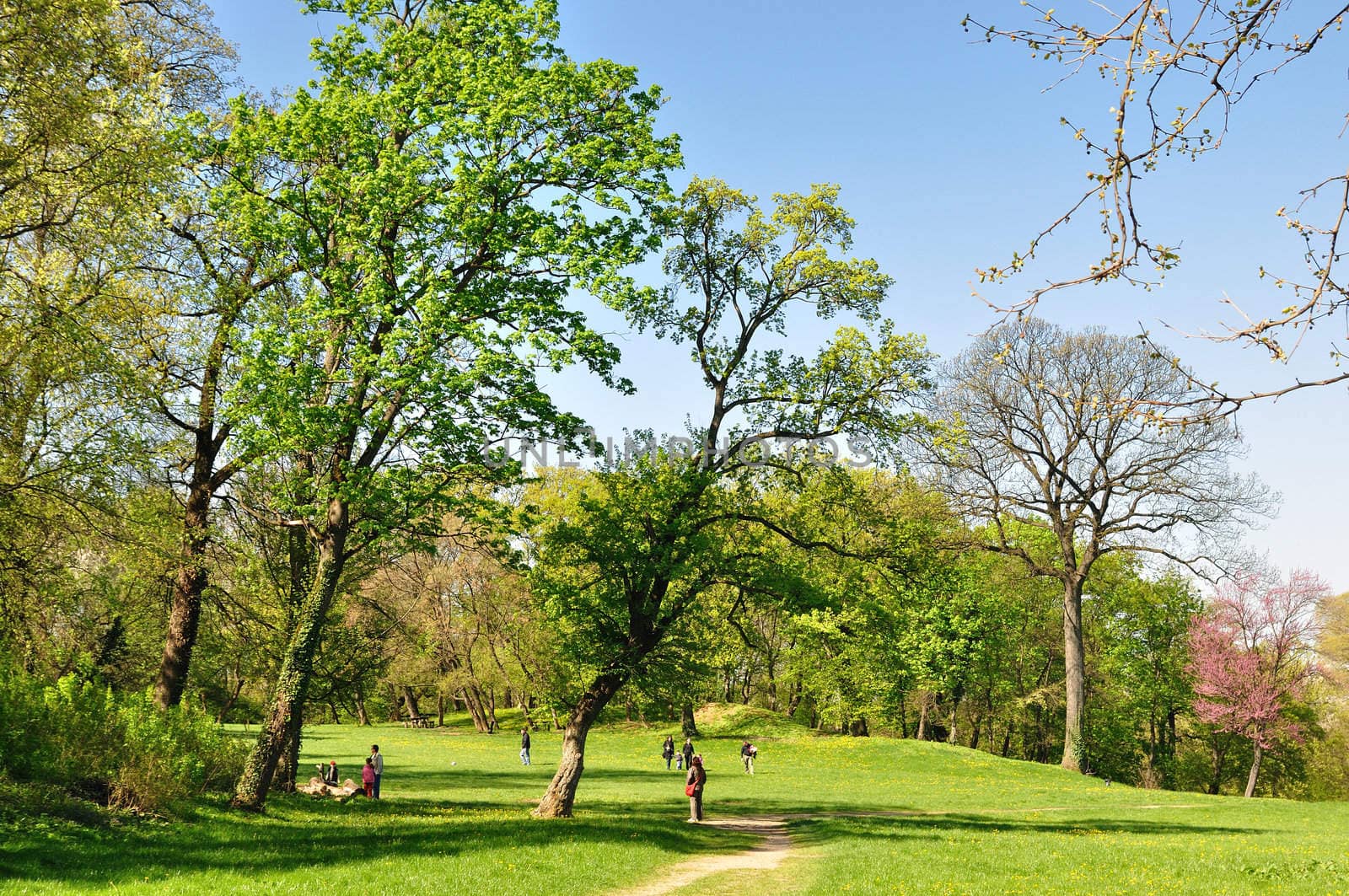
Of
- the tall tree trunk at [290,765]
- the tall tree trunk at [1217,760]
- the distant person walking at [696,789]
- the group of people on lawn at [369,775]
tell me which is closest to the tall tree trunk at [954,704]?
the tall tree trunk at [1217,760]

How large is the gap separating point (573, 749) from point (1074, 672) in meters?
26.1

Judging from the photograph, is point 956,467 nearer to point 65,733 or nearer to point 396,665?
point 65,733

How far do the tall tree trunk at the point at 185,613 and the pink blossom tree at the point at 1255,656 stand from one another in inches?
1693

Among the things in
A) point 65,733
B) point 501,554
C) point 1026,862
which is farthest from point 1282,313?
point 65,733

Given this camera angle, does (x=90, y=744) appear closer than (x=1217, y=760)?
Yes

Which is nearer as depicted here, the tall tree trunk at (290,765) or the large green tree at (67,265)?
the large green tree at (67,265)

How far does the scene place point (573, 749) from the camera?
22047 millimetres

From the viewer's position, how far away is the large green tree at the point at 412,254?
17594mm

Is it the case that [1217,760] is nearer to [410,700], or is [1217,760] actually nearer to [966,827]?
[966,827]

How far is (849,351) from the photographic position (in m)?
21.8

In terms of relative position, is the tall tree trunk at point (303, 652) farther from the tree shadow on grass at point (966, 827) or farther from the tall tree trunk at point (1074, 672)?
the tall tree trunk at point (1074, 672)

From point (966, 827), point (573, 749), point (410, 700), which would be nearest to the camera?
point (573, 749)

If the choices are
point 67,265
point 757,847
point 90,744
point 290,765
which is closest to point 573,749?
point 757,847

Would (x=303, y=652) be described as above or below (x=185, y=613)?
below
